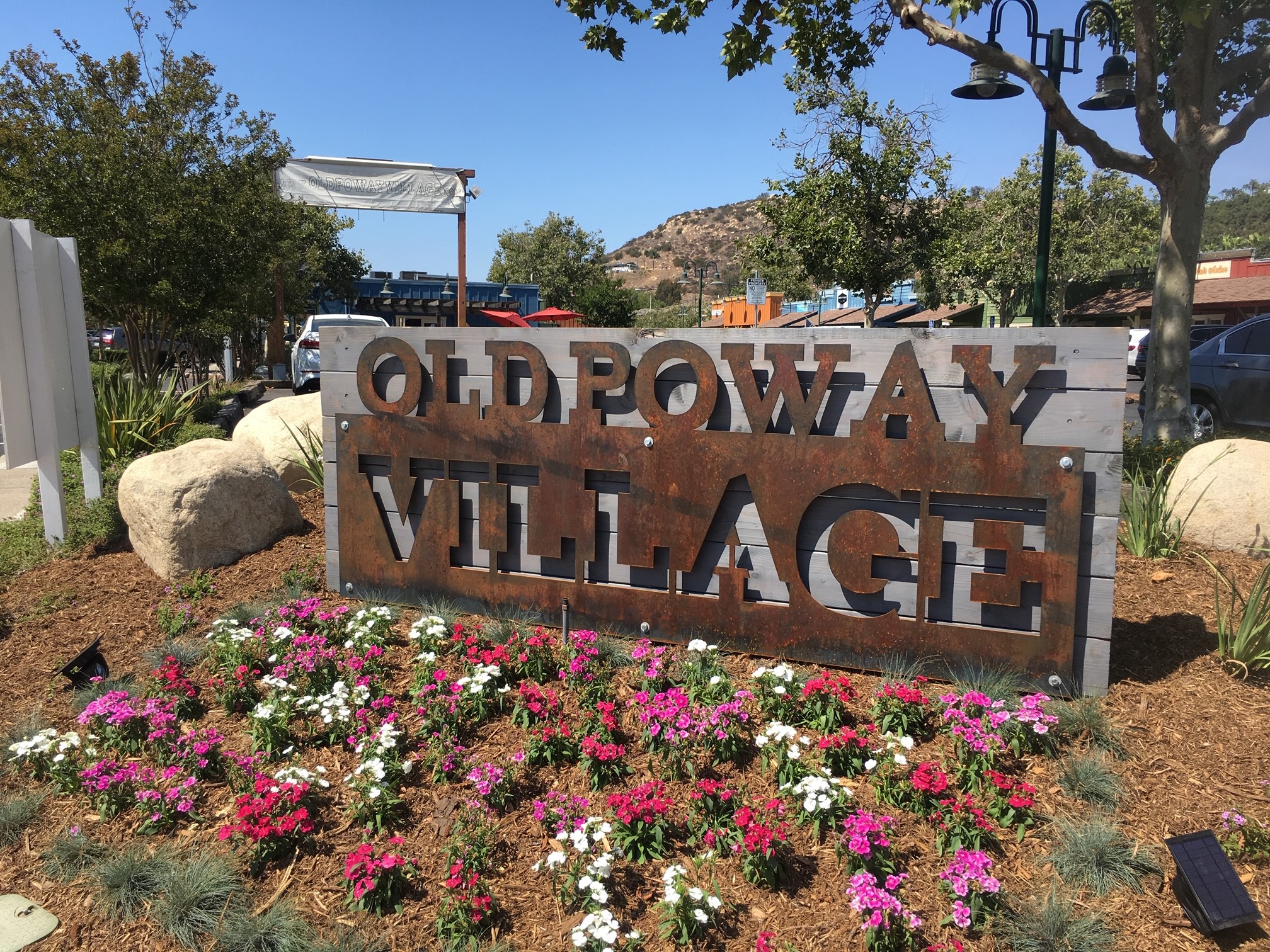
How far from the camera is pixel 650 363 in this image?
13.1 ft

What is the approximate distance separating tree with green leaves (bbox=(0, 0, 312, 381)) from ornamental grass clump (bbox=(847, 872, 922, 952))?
10469 mm

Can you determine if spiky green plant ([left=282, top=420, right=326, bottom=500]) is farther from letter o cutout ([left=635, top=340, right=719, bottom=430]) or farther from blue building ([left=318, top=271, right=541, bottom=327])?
blue building ([left=318, top=271, right=541, bottom=327])

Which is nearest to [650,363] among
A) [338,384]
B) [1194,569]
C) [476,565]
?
[476,565]

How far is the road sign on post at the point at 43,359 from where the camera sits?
18.5ft

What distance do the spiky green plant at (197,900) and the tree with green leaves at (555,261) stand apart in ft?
163

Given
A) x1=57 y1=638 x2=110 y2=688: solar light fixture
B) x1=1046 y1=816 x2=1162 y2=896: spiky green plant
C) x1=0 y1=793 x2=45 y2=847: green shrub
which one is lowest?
Answer: x1=0 y1=793 x2=45 y2=847: green shrub

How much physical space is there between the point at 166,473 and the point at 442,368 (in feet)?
6.73

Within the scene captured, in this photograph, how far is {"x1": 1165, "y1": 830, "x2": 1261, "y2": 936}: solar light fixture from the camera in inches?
94.7

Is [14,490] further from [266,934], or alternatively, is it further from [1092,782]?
[1092,782]

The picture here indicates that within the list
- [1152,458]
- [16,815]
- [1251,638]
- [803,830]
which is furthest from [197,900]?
[1152,458]

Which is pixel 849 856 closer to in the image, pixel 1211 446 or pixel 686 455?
pixel 686 455

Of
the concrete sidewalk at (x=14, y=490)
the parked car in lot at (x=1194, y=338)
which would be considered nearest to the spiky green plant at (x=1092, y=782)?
the concrete sidewalk at (x=14, y=490)

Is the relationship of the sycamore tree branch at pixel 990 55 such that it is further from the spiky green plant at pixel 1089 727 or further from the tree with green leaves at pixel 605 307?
the tree with green leaves at pixel 605 307

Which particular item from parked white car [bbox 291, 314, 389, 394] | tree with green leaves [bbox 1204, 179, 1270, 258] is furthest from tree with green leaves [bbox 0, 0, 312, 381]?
tree with green leaves [bbox 1204, 179, 1270, 258]
